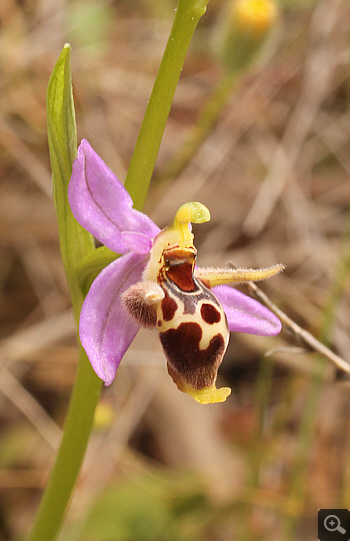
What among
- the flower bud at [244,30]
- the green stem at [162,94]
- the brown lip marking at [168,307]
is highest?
the green stem at [162,94]

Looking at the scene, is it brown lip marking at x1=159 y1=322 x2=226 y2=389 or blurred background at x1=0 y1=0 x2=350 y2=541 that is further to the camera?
blurred background at x1=0 y1=0 x2=350 y2=541

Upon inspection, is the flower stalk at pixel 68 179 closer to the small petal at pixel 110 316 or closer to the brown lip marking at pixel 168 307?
the small petal at pixel 110 316

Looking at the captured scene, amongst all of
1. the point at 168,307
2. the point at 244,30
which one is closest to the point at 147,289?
the point at 168,307

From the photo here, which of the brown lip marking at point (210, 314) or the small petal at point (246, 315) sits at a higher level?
the brown lip marking at point (210, 314)

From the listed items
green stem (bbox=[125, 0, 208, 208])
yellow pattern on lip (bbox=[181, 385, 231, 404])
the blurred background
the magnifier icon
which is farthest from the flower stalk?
the magnifier icon

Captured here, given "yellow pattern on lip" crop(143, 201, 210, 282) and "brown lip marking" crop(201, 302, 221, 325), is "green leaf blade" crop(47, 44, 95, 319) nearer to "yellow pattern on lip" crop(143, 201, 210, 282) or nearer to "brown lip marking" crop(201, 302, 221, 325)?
"yellow pattern on lip" crop(143, 201, 210, 282)

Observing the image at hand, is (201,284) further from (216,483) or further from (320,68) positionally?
(320,68)

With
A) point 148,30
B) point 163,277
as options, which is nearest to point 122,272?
point 163,277

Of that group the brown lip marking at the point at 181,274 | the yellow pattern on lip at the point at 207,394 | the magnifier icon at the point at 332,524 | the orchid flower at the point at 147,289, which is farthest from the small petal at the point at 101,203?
the magnifier icon at the point at 332,524
